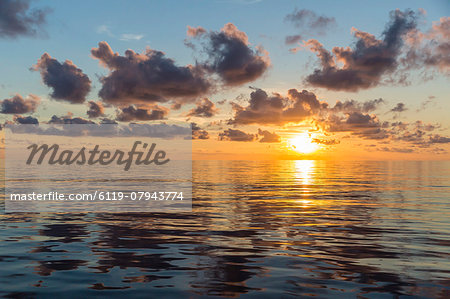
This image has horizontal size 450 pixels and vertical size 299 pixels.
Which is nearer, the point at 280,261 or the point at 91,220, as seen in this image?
the point at 280,261

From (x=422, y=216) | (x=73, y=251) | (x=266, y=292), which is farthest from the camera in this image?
(x=422, y=216)

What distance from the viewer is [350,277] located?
45.8ft

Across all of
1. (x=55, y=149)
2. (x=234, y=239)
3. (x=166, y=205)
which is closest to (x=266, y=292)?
(x=234, y=239)

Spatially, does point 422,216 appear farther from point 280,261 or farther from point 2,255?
point 2,255

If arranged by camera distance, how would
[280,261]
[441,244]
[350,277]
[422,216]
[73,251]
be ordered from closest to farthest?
[350,277]
[280,261]
[73,251]
[441,244]
[422,216]

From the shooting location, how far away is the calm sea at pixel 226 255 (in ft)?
41.9

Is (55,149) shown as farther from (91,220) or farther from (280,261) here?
(280,261)

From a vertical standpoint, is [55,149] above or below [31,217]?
above

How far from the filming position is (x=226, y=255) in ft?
56.2

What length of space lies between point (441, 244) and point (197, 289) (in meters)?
13.5

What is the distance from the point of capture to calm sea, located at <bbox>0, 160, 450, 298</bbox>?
1277cm

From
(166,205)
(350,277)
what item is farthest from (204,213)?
(350,277)

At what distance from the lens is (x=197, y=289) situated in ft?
41.2

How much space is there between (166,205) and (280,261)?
2212cm
